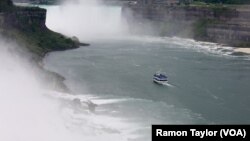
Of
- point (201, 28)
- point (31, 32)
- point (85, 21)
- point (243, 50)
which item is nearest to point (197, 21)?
point (201, 28)

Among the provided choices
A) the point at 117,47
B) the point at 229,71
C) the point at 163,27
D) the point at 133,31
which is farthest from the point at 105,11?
the point at 229,71

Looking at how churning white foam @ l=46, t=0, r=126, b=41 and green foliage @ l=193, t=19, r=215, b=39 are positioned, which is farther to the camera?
churning white foam @ l=46, t=0, r=126, b=41

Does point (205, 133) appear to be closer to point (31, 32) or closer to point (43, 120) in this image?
point (43, 120)

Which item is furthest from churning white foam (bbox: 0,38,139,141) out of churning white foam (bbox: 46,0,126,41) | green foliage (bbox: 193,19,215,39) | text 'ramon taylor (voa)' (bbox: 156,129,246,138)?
churning white foam (bbox: 46,0,126,41)

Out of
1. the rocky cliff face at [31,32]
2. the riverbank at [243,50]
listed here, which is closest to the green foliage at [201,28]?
the riverbank at [243,50]

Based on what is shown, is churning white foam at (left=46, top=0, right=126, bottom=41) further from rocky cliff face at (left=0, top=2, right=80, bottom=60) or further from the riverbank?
the riverbank

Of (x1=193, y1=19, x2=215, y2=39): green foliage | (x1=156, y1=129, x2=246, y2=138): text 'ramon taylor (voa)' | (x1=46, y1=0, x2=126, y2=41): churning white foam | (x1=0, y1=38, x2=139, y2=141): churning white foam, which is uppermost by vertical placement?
(x1=156, y1=129, x2=246, y2=138): text 'ramon taylor (voa)'

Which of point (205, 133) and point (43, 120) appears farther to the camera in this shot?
point (43, 120)

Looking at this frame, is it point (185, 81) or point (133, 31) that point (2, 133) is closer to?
point (185, 81)

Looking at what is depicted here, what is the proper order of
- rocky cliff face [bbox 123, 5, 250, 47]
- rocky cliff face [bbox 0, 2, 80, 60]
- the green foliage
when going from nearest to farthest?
rocky cliff face [bbox 0, 2, 80, 60]
rocky cliff face [bbox 123, 5, 250, 47]
the green foliage
